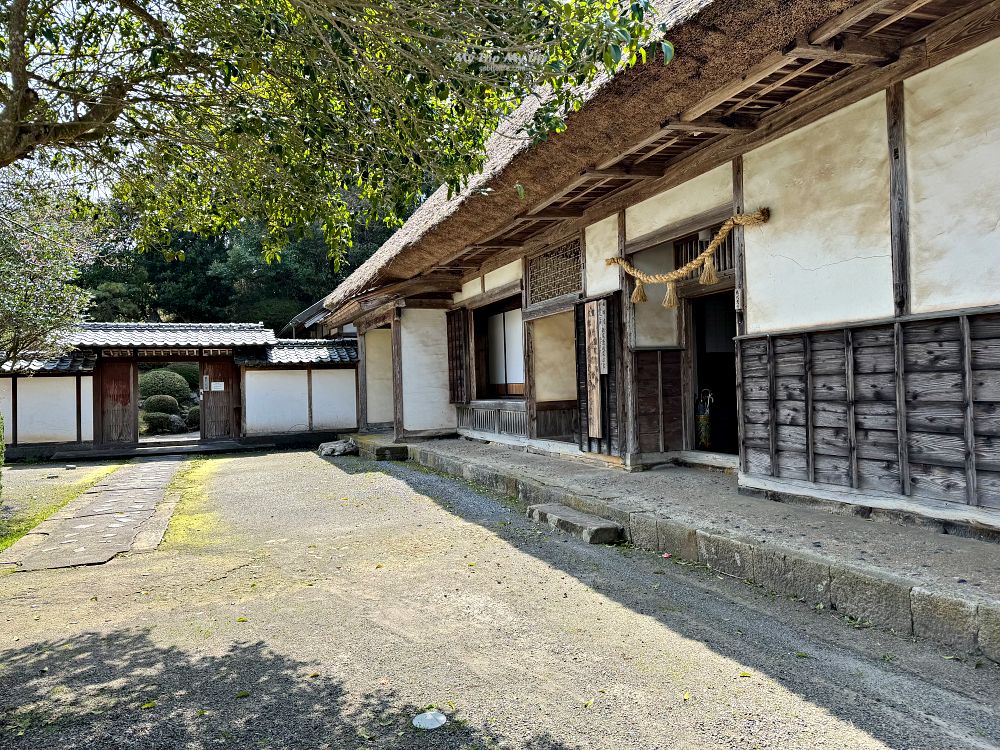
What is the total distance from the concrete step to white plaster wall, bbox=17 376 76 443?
39.4ft

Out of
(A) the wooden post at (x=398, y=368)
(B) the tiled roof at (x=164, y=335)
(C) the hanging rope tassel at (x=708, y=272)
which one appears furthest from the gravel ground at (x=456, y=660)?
(B) the tiled roof at (x=164, y=335)

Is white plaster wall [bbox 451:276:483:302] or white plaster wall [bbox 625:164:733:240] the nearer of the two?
white plaster wall [bbox 625:164:733:240]

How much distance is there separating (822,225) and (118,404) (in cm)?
1434

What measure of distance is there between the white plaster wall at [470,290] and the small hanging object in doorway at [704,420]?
4.60 metres

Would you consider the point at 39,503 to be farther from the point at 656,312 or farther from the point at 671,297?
the point at 671,297

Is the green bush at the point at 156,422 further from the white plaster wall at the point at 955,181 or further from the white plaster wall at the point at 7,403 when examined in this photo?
the white plaster wall at the point at 955,181

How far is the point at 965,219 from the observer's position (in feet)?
11.7

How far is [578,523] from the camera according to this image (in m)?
5.12

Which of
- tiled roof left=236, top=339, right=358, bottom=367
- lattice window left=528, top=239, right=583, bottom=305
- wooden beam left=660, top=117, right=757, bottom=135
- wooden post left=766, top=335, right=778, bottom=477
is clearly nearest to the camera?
wooden beam left=660, top=117, right=757, bottom=135

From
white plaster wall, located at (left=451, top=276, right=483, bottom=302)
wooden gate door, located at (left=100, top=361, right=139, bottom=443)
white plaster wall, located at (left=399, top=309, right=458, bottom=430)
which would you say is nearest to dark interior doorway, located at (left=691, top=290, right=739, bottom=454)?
white plaster wall, located at (left=451, top=276, right=483, bottom=302)

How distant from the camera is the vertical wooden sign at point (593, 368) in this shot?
7.13 m

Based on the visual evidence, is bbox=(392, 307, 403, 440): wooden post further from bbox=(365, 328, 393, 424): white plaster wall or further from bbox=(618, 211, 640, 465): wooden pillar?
bbox=(618, 211, 640, 465): wooden pillar

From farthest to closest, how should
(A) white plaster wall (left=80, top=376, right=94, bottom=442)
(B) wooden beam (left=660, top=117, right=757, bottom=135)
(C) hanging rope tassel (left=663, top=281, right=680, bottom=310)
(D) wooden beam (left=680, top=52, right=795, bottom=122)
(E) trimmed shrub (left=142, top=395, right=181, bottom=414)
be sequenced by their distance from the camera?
(E) trimmed shrub (left=142, top=395, right=181, bottom=414) < (A) white plaster wall (left=80, top=376, right=94, bottom=442) < (C) hanging rope tassel (left=663, top=281, right=680, bottom=310) < (B) wooden beam (left=660, top=117, right=757, bottom=135) < (D) wooden beam (left=680, top=52, right=795, bottom=122)

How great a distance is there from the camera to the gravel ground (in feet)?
7.55
